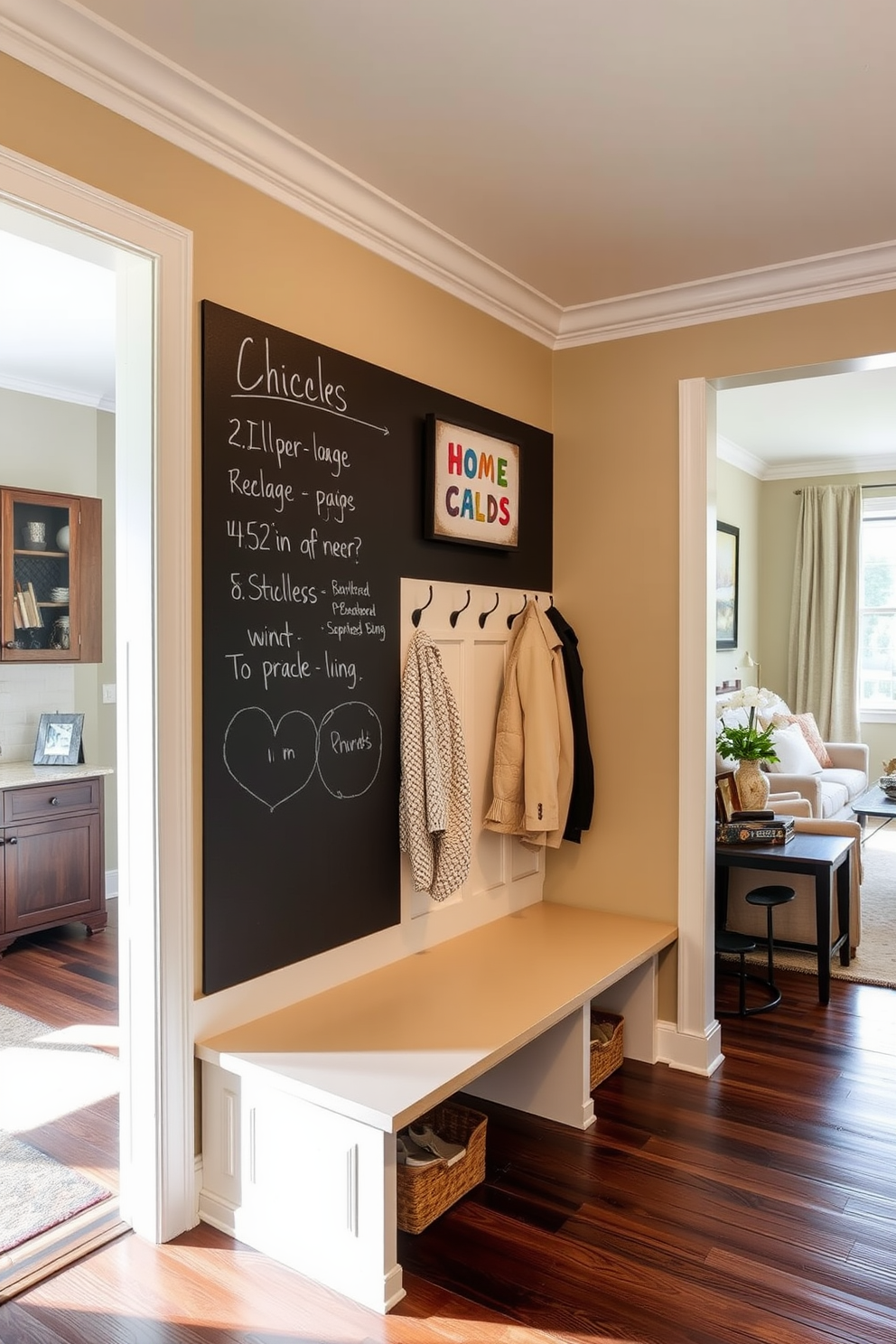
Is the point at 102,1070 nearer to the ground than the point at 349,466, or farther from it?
nearer to the ground

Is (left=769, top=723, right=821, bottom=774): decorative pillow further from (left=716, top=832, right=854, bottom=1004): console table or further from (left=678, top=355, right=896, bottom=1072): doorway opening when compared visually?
(left=678, top=355, right=896, bottom=1072): doorway opening

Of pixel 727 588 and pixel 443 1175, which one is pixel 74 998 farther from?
pixel 727 588

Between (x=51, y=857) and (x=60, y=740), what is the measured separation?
1.92 feet

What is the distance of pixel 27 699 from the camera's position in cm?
489

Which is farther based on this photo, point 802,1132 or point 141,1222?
point 802,1132

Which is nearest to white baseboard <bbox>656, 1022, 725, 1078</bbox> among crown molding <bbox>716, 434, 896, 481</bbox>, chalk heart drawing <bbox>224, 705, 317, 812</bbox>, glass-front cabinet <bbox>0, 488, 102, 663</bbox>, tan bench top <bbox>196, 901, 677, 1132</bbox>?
tan bench top <bbox>196, 901, 677, 1132</bbox>

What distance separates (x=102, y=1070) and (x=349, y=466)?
2.11 m

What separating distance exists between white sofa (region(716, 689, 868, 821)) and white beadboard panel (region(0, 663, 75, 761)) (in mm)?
3319

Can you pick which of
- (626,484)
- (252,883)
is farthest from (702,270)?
(252,883)

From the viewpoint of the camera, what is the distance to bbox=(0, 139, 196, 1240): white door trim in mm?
2178

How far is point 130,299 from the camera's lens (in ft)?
7.27

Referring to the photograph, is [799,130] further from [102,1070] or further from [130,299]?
[102,1070]

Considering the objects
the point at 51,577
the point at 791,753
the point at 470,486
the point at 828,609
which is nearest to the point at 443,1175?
the point at 470,486

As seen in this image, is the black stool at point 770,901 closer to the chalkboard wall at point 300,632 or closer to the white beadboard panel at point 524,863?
the white beadboard panel at point 524,863
